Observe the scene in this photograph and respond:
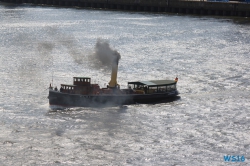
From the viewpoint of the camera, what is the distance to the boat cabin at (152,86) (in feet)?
244

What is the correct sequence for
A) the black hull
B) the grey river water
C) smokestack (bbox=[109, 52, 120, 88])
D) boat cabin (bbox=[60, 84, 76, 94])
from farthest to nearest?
1. smokestack (bbox=[109, 52, 120, 88])
2. boat cabin (bbox=[60, 84, 76, 94])
3. the black hull
4. the grey river water

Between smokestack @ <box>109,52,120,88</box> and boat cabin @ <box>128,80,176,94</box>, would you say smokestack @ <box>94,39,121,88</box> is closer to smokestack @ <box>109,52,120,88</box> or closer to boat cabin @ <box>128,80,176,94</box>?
smokestack @ <box>109,52,120,88</box>

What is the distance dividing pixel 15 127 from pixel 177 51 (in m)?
56.1

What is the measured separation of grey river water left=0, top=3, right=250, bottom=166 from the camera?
2190 inches

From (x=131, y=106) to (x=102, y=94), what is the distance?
12.8 feet

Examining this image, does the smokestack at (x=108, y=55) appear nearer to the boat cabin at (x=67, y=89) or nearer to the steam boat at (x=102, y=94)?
the steam boat at (x=102, y=94)

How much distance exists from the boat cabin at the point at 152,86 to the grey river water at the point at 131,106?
2.21m

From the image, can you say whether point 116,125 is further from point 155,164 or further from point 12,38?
point 12,38

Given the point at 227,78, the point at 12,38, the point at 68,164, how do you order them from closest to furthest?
the point at 68,164 → the point at 227,78 → the point at 12,38

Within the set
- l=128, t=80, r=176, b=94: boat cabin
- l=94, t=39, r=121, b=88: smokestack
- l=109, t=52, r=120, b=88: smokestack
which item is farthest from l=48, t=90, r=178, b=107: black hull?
l=94, t=39, r=121, b=88: smokestack

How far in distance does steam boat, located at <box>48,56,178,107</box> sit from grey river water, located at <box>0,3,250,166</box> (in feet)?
4.43

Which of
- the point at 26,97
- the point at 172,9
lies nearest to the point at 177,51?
the point at 26,97

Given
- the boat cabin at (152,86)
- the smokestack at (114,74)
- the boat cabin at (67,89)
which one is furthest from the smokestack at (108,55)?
the boat cabin at (67,89)

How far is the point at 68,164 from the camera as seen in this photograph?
52.5 m
